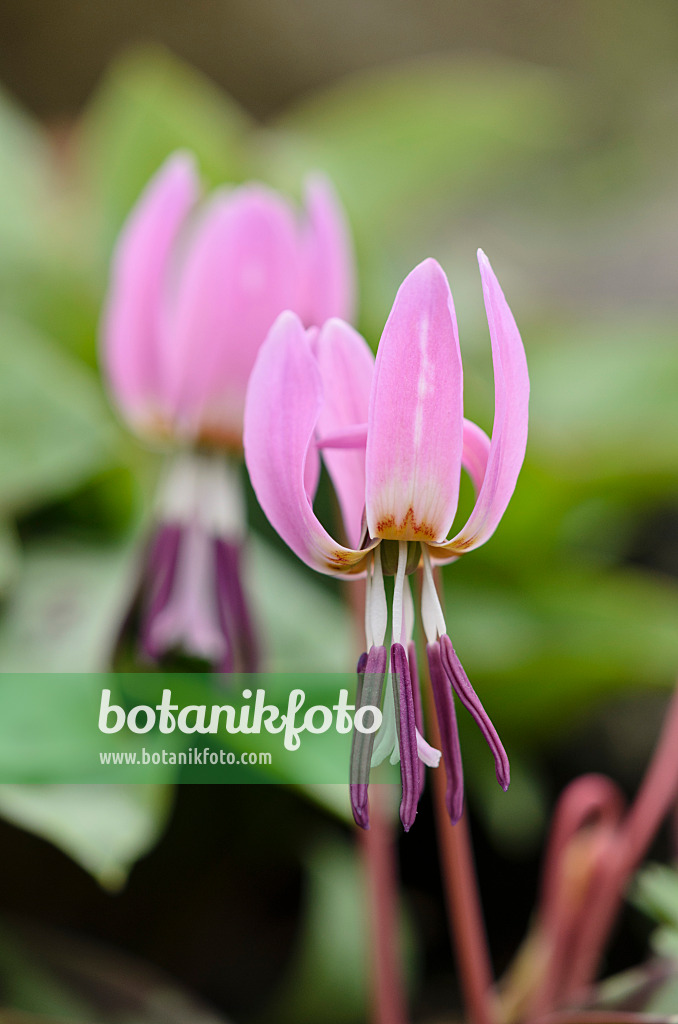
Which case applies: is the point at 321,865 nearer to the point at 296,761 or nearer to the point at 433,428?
the point at 296,761

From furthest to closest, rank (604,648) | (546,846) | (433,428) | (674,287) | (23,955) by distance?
(674,287) → (546,846) → (604,648) → (23,955) → (433,428)

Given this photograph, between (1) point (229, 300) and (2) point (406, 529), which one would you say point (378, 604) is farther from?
(1) point (229, 300)

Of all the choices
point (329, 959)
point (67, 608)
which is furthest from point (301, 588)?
point (329, 959)

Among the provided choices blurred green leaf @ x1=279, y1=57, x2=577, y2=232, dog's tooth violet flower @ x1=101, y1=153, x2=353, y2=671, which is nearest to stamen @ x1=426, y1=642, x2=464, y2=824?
dog's tooth violet flower @ x1=101, y1=153, x2=353, y2=671

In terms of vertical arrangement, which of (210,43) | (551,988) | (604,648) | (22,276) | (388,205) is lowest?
(551,988)

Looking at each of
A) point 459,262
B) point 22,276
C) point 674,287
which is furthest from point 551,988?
point 674,287
